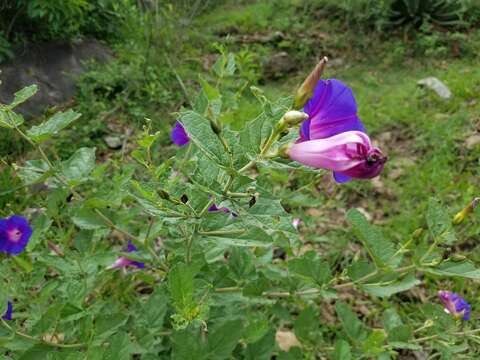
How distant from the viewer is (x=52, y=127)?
1.19 metres

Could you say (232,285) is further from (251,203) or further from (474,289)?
(474,289)

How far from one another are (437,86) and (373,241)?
2858mm

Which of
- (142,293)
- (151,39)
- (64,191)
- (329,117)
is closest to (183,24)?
(151,39)

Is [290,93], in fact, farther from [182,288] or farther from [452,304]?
[182,288]

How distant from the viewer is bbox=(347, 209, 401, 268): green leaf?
3.82 ft

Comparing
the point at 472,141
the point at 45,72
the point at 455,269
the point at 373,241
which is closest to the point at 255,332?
the point at 373,241

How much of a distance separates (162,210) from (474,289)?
1728 millimetres

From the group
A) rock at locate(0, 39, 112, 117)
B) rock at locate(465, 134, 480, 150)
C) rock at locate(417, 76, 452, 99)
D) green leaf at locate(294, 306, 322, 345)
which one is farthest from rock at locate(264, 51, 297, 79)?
green leaf at locate(294, 306, 322, 345)

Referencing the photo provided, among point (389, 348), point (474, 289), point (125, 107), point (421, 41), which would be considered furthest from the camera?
point (421, 41)

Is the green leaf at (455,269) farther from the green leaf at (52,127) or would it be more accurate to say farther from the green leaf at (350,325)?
the green leaf at (52,127)

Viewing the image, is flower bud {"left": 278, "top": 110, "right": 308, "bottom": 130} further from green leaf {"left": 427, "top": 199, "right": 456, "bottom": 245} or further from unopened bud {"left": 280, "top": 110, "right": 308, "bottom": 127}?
green leaf {"left": 427, "top": 199, "right": 456, "bottom": 245}

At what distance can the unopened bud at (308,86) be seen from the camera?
0.86m

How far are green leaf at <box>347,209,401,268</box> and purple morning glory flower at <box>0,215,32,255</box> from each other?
3.44 ft

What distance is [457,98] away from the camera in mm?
3477
